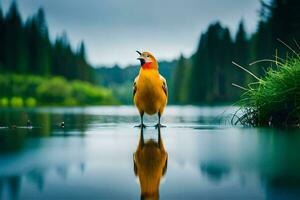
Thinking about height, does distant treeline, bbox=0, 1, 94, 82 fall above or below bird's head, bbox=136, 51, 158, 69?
above

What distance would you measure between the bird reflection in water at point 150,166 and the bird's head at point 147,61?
2.25 m

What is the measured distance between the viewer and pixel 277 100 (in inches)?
271

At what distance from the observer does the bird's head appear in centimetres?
631

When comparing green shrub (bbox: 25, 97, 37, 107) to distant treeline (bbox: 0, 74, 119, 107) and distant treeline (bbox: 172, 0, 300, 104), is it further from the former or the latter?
distant treeline (bbox: 172, 0, 300, 104)

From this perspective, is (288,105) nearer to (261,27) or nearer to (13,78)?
(261,27)

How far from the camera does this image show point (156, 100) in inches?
255

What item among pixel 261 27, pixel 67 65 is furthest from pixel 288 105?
pixel 67 65

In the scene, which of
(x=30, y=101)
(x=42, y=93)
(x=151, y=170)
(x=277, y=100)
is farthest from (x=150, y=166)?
(x=42, y=93)

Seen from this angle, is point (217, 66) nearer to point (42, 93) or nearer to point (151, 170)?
point (42, 93)

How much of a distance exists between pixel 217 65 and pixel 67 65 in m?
19.1

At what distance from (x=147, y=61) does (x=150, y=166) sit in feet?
12.1

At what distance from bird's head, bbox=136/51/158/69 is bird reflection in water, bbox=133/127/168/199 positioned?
2.25m

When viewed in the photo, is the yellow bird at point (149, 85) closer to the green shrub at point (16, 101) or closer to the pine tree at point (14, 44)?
the green shrub at point (16, 101)

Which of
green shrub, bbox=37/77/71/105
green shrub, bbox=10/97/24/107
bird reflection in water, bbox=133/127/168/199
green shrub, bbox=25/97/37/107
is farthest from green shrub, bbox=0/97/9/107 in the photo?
bird reflection in water, bbox=133/127/168/199
